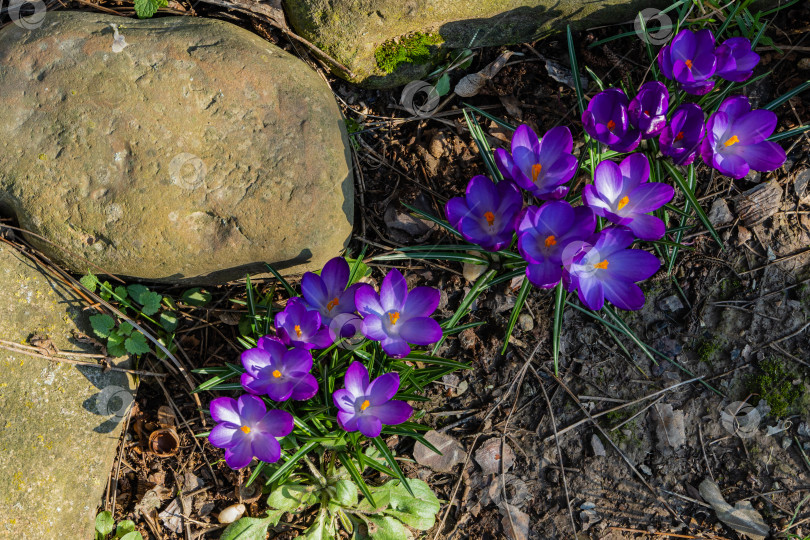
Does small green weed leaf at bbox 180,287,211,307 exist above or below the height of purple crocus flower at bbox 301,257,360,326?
below

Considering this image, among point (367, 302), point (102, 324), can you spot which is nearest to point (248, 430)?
point (367, 302)

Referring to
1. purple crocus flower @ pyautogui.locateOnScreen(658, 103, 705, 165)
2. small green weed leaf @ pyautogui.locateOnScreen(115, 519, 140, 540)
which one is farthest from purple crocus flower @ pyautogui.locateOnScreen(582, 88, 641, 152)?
small green weed leaf @ pyautogui.locateOnScreen(115, 519, 140, 540)

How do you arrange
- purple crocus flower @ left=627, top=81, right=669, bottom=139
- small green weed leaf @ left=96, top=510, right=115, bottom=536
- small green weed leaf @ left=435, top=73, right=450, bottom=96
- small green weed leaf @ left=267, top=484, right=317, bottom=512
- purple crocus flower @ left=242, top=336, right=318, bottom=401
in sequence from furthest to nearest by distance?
small green weed leaf @ left=435, top=73, right=450, bottom=96 → small green weed leaf @ left=96, top=510, right=115, bottom=536 → small green weed leaf @ left=267, top=484, right=317, bottom=512 → purple crocus flower @ left=627, top=81, right=669, bottom=139 → purple crocus flower @ left=242, top=336, right=318, bottom=401

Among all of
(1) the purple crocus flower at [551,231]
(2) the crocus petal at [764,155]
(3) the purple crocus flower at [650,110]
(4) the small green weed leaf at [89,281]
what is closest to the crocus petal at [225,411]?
(4) the small green weed leaf at [89,281]

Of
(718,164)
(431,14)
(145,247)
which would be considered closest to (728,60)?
(718,164)

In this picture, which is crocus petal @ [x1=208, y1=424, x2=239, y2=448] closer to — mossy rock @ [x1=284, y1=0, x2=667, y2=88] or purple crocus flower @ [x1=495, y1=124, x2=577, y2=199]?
purple crocus flower @ [x1=495, y1=124, x2=577, y2=199]

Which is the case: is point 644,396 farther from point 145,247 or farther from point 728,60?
point 145,247
